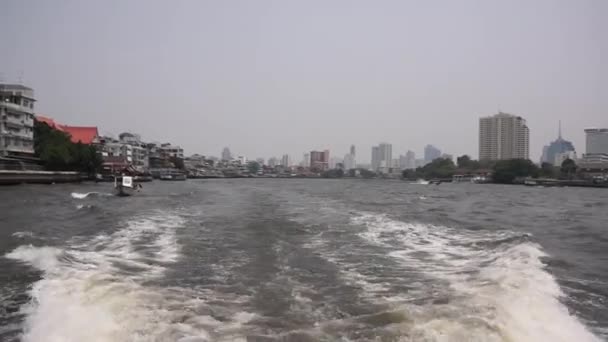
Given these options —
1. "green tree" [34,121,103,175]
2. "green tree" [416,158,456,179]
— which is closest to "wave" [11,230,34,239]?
"green tree" [34,121,103,175]

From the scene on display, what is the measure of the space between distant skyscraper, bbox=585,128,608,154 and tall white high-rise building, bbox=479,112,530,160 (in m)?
25.0

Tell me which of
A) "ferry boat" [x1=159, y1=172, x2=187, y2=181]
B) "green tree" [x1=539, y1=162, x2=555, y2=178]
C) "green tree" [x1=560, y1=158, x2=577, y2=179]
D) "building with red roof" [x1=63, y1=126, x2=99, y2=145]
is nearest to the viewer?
"building with red roof" [x1=63, y1=126, x2=99, y2=145]

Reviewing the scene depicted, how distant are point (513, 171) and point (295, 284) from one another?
92.6 meters

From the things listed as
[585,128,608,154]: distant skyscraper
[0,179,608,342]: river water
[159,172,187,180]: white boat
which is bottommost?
[0,179,608,342]: river water

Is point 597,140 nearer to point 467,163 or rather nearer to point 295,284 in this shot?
point 467,163

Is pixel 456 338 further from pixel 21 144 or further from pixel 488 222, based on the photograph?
pixel 21 144

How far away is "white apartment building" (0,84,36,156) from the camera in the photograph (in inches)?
1698

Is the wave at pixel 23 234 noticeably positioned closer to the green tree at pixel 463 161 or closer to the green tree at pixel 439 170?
the green tree at pixel 439 170

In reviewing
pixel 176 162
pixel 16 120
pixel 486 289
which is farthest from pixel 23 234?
pixel 176 162

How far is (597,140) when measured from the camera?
158 meters

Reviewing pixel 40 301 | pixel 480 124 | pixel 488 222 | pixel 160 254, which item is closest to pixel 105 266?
pixel 160 254

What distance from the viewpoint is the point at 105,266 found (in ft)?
27.7

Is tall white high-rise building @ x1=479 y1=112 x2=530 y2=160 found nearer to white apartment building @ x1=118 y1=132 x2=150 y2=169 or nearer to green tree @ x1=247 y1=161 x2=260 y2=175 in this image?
green tree @ x1=247 y1=161 x2=260 y2=175

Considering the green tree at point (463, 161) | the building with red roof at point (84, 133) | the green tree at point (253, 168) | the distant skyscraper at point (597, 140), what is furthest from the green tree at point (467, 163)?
the building with red roof at point (84, 133)
